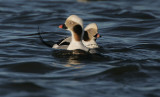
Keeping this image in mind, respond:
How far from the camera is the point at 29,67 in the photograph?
27.4ft

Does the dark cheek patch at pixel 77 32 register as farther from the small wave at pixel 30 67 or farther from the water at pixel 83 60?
the small wave at pixel 30 67

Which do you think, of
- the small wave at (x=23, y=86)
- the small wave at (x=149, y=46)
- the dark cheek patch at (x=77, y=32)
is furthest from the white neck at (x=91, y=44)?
the small wave at (x=23, y=86)

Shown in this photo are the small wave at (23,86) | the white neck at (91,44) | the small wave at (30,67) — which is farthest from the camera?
the white neck at (91,44)

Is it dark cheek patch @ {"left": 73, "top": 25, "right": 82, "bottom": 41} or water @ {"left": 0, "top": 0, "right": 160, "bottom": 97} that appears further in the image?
dark cheek patch @ {"left": 73, "top": 25, "right": 82, "bottom": 41}

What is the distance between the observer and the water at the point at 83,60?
6793mm

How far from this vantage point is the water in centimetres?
679

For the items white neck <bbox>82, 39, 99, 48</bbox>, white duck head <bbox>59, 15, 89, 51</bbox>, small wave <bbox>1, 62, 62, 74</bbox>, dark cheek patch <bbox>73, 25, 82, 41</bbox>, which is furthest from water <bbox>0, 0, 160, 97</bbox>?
dark cheek patch <bbox>73, 25, 82, 41</bbox>

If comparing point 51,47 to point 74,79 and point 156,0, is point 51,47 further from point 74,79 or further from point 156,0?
point 156,0

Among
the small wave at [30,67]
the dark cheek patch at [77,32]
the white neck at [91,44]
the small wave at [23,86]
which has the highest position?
the dark cheek patch at [77,32]

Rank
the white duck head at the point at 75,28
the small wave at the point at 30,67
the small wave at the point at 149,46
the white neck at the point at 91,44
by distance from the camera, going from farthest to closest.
Result: the small wave at the point at 149,46 < the white neck at the point at 91,44 < the white duck head at the point at 75,28 < the small wave at the point at 30,67

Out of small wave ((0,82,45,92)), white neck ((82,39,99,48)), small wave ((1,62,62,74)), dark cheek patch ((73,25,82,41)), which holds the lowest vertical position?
small wave ((1,62,62,74))

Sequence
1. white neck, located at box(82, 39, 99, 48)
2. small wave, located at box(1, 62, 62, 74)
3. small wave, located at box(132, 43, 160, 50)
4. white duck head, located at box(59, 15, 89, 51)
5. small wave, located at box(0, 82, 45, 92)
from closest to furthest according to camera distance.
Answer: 1. small wave, located at box(0, 82, 45, 92)
2. small wave, located at box(1, 62, 62, 74)
3. white duck head, located at box(59, 15, 89, 51)
4. white neck, located at box(82, 39, 99, 48)
5. small wave, located at box(132, 43, 160, 50)

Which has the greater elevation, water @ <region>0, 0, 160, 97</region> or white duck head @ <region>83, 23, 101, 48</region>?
white duck head @ <region>83, 23, 101, 48</region>

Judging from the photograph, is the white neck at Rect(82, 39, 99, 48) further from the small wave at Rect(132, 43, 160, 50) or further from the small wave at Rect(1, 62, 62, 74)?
the small wave at Rect(1, 62, 62, 74)
